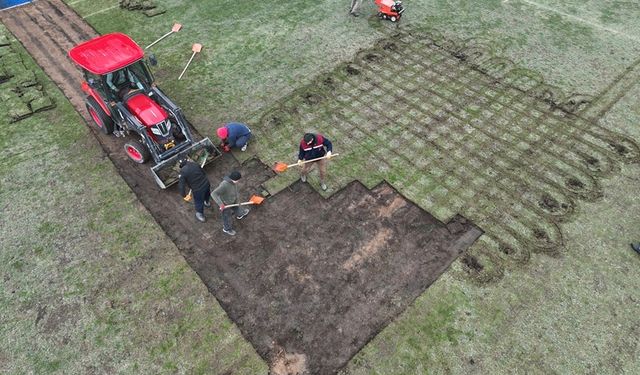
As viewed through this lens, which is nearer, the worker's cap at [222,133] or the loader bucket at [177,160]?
the loader bucket at [177,160]

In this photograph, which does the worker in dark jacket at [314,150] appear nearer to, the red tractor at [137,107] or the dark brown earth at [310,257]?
the dark brown earth at [310,257]

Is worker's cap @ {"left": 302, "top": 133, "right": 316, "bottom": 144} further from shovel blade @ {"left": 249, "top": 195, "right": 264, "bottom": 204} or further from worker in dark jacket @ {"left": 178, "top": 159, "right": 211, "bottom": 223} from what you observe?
worker in dark jacket @ {"left": 178, "top": 159, "right": 211, "bottom": 223}

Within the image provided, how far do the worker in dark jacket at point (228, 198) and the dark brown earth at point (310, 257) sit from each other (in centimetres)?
19

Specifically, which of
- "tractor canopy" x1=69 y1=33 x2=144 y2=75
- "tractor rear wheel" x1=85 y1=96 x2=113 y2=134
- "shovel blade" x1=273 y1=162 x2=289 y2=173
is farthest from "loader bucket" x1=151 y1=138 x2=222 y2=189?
"tractor canopy" x1=69 y1=33 x2=144 y2=75

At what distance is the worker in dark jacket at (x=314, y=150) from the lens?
296 inches

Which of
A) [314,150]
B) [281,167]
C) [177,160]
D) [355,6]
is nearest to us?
[314,150]

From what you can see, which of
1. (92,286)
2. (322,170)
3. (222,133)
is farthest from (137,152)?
(322,170)

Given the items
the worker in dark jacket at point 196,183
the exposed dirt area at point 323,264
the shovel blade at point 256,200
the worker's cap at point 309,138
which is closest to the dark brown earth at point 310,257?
the exposed dirt area at point 323,264

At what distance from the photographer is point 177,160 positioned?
820 centimetres

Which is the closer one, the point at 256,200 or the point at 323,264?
the point at 323,264

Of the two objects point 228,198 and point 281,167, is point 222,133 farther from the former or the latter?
point 228,198

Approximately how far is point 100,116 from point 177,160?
8.01 ft

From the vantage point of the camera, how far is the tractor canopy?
800 cm

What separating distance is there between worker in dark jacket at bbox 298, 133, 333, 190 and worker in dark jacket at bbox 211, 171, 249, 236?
4.79ft
